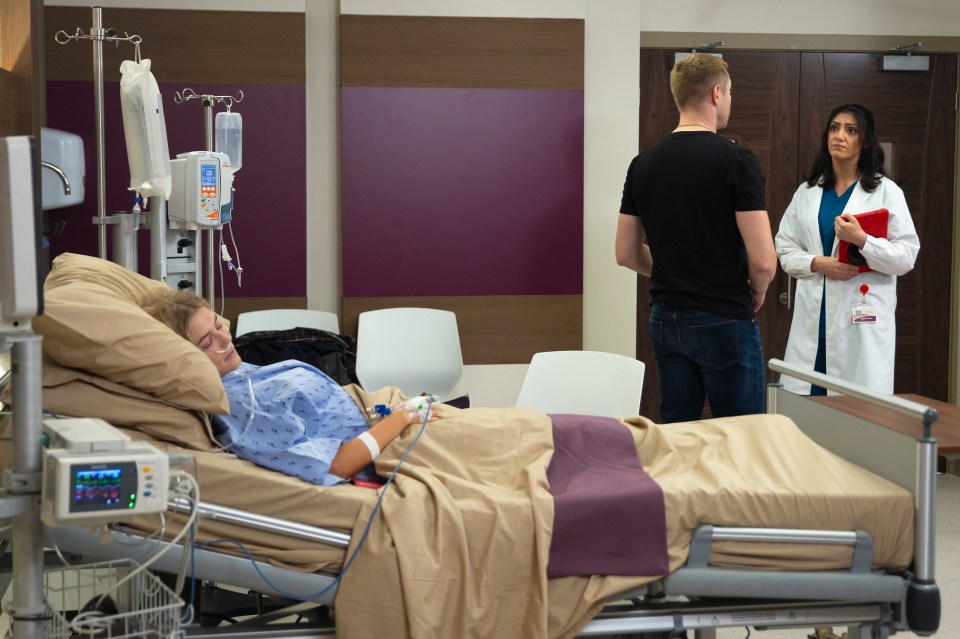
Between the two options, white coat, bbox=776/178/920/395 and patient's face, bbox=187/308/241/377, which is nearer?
patient's face, bbox=187/308/241/377

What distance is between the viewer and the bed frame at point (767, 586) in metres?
2.12

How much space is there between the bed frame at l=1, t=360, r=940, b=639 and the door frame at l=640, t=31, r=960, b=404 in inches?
124

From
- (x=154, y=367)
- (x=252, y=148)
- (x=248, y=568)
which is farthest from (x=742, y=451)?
(x=252, y=148)

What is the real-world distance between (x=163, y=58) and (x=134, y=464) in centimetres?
332

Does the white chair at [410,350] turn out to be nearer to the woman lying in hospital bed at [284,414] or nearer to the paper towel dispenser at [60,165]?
the paper towel dispenser at [60,165]

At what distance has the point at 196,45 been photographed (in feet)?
15.2

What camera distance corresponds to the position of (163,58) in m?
4.61

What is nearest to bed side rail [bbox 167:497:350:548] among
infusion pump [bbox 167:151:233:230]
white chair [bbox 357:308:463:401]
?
infusion pump [bbox 167:151:233:230]

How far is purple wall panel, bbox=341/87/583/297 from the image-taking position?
188 inches

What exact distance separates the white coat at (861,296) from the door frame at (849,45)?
1.35 m

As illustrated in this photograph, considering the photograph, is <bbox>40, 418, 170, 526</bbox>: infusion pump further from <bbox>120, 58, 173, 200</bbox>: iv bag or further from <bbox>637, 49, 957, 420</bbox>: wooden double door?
<bbox>637, 49, 957, 420</bbox>: wooden double door

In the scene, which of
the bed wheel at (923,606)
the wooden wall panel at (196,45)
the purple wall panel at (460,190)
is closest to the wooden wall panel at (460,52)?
the purple wall panel at (460,190)

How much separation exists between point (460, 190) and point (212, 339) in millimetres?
2428

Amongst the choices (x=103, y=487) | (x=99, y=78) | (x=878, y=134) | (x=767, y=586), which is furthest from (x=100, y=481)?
(x=878, y=134)
